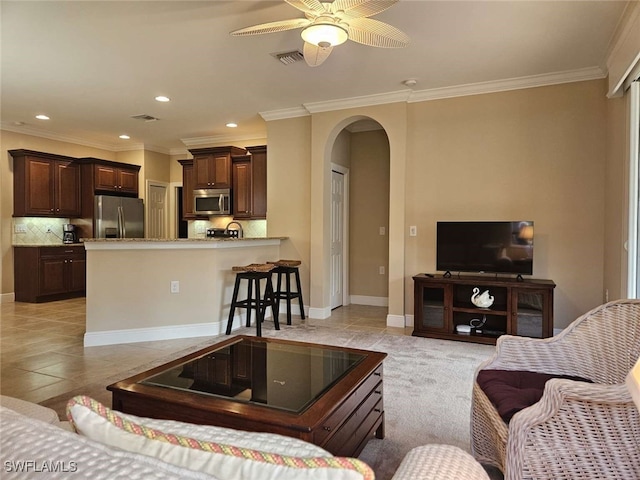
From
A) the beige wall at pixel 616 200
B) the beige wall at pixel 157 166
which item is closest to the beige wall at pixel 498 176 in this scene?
the beige wall at pixel 616 200

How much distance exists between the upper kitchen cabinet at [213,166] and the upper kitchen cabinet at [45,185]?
2200mm

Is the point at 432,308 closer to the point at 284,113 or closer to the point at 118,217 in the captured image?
the point at 284,113

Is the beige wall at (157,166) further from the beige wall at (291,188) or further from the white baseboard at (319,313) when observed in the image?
the white baseboard at (319,313)

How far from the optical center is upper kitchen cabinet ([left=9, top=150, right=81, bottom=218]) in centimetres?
643

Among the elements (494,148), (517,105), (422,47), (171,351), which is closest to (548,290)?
(494,148)

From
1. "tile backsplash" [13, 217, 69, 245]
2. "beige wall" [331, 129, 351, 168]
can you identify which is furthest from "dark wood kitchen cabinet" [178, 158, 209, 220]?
"beige wall" [331, 129, 351, 168]

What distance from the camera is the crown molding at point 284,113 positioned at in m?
5.47

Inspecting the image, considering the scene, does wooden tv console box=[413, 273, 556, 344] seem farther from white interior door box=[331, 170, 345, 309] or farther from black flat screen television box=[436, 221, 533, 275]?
white interior door box=[331, 170, 345, 309]

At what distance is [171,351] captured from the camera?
3881mm

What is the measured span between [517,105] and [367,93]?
170 centimetres

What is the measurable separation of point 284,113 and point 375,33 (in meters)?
2.99

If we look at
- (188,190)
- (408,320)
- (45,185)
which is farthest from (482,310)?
(45,185)

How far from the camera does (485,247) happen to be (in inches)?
171

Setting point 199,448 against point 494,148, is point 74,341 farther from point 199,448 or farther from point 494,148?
point 494,148
